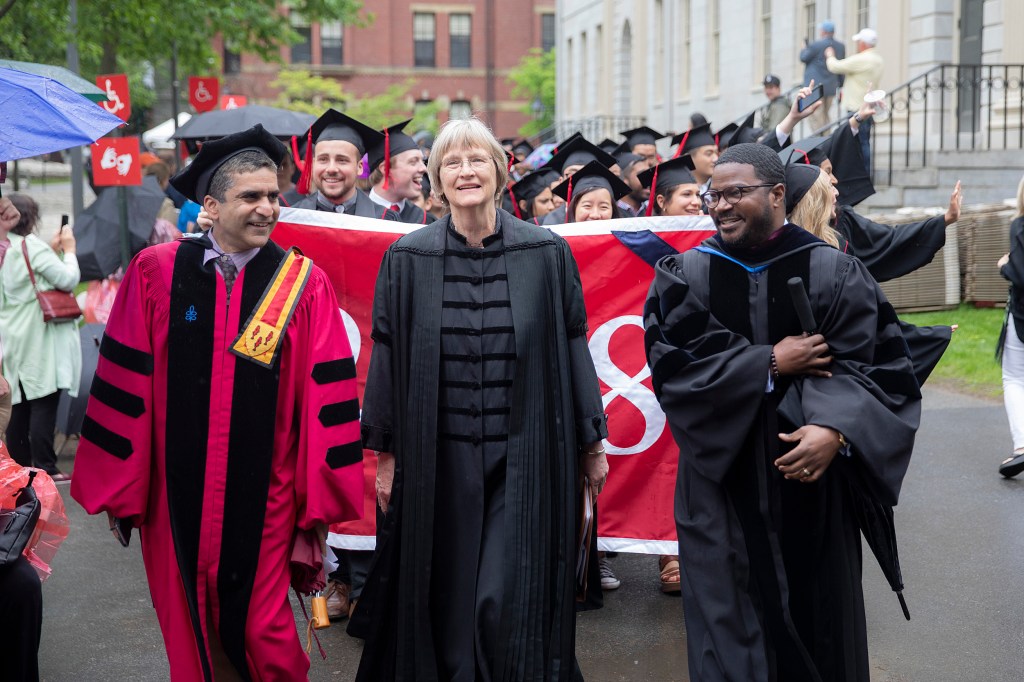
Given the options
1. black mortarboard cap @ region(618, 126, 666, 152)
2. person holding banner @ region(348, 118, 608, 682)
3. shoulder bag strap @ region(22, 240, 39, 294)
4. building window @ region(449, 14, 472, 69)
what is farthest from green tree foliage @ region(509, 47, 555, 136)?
person holding banner @ region(348, 118, 608, 682)

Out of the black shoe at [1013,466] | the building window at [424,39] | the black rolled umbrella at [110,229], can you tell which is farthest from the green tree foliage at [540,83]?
the black shoe at [1013,466]

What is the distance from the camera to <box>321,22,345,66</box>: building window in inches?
2207

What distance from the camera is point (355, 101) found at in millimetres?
54438

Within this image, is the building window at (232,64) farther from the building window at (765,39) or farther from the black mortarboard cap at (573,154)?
the black mortarboard cap at (573,154)

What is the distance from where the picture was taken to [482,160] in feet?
→ 13.9

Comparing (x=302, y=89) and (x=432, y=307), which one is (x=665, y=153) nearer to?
(x=302, y=89)

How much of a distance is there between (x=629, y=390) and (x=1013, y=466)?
344 cm

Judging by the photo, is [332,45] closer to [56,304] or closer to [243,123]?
[243,123]

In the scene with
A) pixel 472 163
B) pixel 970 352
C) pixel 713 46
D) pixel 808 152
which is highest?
pixel 713 46

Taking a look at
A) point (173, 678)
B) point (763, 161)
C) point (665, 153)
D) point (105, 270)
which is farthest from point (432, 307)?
point (665, 153)

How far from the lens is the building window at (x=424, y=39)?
57594mm

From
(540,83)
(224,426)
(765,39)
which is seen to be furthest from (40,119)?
(540,83)

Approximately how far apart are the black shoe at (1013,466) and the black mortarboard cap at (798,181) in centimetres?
404

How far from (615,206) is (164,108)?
177 ft
